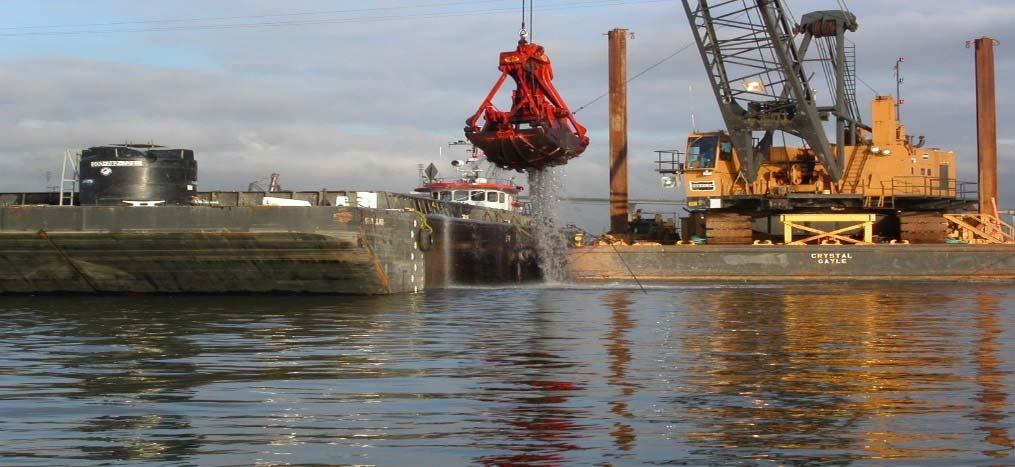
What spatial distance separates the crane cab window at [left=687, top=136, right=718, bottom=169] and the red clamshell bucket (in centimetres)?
1122

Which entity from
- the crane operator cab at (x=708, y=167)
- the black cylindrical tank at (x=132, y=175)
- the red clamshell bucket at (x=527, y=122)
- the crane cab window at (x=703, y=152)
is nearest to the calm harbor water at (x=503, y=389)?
the black cylindrical tank at (x=132, y=175)

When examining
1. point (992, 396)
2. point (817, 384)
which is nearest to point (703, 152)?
point (817, 384)

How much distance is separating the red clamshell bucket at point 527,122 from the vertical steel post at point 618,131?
15.5m

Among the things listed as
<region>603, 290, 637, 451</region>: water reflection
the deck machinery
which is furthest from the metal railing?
<region>603, 290, 637, 451</region>: water reflection

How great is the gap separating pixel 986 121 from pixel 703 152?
1488 centimetres

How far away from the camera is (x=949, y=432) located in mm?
8359

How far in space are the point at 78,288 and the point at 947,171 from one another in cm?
3481

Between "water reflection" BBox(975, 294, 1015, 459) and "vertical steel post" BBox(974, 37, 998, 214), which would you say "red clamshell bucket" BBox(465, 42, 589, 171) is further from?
"vertical steel post" BBox(974, 37, 998, 214)

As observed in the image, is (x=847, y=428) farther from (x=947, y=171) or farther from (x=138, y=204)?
(x=947, y=171)

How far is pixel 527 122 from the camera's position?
35656mm

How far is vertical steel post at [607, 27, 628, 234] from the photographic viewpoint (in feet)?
172

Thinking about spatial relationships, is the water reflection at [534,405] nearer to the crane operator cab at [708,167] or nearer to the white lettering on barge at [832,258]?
the white lettering on barge at [832,258]

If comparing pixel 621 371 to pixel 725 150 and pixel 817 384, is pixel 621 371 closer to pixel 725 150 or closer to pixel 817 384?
pixel 817 384

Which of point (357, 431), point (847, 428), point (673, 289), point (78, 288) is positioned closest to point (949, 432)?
point (847, 428)
